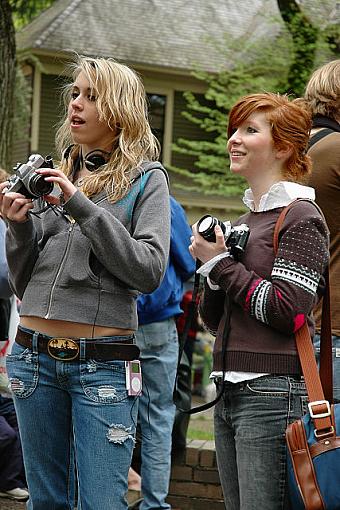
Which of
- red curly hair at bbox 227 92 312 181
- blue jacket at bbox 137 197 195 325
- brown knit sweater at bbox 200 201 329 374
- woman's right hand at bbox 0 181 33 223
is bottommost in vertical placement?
blue jacket at bbox 137 197 195 325

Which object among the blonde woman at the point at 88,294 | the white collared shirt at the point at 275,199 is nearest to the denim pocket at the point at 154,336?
the blonde woman at the point at 88,294

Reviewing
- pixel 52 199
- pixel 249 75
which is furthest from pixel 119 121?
pixel 249 75

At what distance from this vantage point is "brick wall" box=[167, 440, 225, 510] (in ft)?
18.7

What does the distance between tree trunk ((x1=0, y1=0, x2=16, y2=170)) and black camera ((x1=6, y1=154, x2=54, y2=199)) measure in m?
6.77

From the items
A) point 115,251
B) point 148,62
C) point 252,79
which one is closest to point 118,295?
point 115,251

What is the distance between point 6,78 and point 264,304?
7.37m

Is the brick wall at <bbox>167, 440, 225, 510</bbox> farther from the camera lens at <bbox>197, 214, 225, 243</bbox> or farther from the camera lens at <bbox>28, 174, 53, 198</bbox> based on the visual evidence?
the camera lens at <bbox>28, 174, 53, 198</bbox>

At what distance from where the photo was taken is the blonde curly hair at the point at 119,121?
3.36m

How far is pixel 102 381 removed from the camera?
318 cm

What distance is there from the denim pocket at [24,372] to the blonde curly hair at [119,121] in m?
0.61

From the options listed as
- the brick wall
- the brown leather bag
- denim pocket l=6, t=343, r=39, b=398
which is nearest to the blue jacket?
the brick wall

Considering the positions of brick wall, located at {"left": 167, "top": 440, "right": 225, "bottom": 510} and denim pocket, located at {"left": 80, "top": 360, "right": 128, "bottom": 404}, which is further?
brick wall, located at {"left": 167, "top": 440, "right": 225, "bottom": 510}

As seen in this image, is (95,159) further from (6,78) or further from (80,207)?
(6,78)

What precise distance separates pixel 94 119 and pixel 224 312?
85 centimetres
